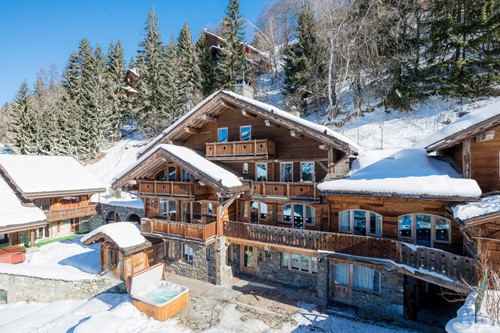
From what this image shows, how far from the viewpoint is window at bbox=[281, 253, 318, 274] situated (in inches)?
623

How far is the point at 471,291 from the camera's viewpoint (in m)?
9.70

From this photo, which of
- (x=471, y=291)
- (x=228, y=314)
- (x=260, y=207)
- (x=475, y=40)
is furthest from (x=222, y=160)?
(x=475, y=40)

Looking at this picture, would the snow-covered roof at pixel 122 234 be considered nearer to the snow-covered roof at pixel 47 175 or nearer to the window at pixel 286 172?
the window at pixel 286 172

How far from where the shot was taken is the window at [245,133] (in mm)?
18297

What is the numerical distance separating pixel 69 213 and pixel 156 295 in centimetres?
1785

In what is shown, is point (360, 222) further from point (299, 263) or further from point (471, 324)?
point (471, 324)

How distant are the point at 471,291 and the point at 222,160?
1414 centimetres

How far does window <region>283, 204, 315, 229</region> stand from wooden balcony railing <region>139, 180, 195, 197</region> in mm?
6206

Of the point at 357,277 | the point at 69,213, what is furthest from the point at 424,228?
the point at 69,213

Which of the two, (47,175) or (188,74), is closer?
(47,175)

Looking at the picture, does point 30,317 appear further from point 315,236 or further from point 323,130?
point 323,130

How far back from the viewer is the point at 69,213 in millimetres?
26562

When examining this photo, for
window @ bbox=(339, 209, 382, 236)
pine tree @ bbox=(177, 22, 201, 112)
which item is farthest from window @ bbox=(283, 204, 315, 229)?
pine tree @ bbox=(177, 22, 201, 112)

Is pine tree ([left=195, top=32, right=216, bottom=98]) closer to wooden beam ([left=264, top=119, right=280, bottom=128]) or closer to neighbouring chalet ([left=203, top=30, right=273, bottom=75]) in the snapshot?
neighbouring chalet ([left=203, top=30, right=273, bottom=75])
